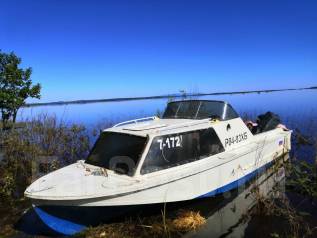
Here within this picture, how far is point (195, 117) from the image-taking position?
9.35m

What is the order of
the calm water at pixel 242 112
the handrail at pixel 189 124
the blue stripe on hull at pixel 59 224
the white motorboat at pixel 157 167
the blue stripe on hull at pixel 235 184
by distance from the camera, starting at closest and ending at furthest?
the white motorboat at pixel 157 167 < the blue stripe on hull at pixel 59 224 < the handrail at pixel 189 124 < the blue stripe on hull at pixel 235 184 < the calm water at pixel 242 112

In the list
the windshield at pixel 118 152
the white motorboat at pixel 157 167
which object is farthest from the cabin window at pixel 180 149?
the windshield at pixel 118 152

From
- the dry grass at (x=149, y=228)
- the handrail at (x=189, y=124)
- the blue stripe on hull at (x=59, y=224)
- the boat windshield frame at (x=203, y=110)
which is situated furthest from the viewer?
the boat windshield frame at (x=203, y=110)

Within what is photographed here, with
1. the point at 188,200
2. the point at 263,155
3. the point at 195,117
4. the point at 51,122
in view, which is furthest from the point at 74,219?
the point at 51,122

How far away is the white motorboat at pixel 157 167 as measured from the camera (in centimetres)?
619

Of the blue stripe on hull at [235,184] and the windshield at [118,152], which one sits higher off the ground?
the windshield at [118,152]

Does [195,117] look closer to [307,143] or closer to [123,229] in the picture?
[123,229]

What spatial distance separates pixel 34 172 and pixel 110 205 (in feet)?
17.4

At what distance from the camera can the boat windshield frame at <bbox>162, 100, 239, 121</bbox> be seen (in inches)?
366

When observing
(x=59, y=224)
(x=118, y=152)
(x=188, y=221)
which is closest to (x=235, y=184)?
(x=188, y=221)

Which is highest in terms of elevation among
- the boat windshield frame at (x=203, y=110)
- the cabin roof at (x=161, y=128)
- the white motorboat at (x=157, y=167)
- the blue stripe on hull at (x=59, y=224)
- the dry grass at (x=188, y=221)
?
the boat windshield frame at (x=203, y=110)

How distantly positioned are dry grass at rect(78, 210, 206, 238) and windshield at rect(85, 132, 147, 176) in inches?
42.7

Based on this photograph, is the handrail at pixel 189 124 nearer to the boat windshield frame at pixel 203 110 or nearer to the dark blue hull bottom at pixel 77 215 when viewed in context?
the boat windshield frame at pixel 203 110

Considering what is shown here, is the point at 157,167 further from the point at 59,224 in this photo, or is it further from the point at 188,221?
the point at 59,224
